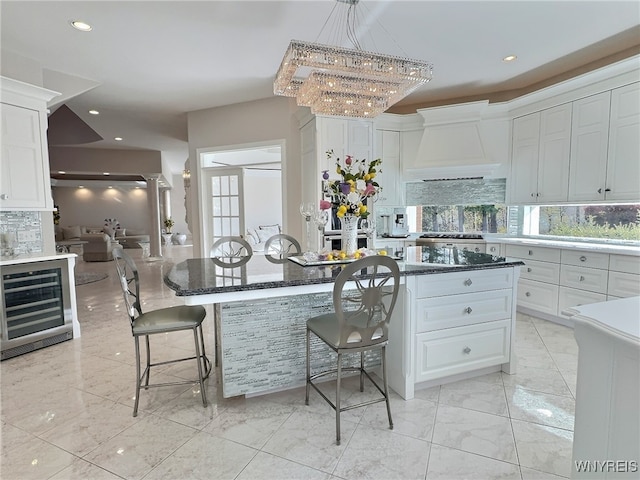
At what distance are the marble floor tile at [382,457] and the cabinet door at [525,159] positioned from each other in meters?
3.61

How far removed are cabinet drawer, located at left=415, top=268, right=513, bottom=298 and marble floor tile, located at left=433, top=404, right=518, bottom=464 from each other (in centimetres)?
76

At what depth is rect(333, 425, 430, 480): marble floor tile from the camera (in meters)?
1.66

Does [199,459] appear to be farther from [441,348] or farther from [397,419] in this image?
[441,348]

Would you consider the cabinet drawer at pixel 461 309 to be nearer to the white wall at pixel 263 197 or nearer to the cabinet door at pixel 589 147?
the cabinet door at pixel 589 147

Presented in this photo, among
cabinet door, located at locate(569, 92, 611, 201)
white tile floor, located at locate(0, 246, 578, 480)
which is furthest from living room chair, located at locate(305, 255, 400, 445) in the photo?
cabinet door, located at locate(569, 92, 611, 201)

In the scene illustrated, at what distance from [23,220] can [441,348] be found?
13.8 ft

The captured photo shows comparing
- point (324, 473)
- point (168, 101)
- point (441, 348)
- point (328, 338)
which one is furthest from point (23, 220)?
point (441, 348)

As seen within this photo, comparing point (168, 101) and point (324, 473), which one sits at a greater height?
point (168, 101)

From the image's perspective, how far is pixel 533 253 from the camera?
4.01 metres

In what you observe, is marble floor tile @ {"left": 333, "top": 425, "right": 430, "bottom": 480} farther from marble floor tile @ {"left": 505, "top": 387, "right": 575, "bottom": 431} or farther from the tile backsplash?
the tile backsplash

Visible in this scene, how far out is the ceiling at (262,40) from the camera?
272cm

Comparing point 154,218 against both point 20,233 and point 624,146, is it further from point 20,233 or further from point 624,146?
point 624,146

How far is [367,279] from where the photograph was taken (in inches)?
76.6

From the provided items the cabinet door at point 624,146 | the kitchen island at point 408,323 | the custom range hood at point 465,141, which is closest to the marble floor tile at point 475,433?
the kitchen island at point 408,323
